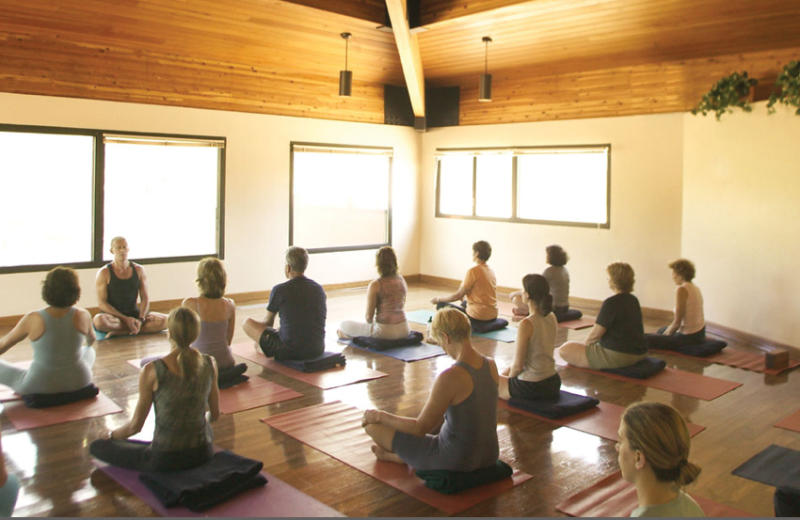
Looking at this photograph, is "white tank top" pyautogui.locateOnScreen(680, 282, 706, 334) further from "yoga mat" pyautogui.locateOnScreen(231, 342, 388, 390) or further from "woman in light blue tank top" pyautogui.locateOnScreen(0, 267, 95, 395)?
"woman in light blue tank top" pyautogui.locateOnScreen(0, 267, 95, 395)

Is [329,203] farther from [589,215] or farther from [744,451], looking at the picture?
[744,451]

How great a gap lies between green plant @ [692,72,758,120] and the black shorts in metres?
3.62

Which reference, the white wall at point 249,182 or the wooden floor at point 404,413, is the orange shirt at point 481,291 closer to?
the wooden floor at point 404,413

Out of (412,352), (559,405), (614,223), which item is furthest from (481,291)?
(559,405)

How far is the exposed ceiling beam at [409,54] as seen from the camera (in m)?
7.60

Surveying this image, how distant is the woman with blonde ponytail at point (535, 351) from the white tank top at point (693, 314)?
2093 millimetres

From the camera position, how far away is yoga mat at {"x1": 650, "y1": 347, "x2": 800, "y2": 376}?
216 inches

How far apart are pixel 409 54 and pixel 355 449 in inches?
232

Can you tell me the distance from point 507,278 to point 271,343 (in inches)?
180

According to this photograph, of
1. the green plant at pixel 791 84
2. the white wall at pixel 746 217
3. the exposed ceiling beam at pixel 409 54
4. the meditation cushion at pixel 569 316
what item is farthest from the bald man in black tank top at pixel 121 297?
the green plant at pixel 791 84

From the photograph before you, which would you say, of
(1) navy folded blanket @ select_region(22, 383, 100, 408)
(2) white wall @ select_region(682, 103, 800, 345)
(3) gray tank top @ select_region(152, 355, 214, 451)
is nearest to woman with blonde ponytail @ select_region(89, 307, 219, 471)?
(3) gray tank top @ select_region(152, 355, 214, 451)

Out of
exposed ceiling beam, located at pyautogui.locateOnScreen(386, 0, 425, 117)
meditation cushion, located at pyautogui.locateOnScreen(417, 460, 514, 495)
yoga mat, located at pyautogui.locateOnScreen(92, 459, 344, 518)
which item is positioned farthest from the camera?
exposed ceiling beam, located at pyautogui.locateOnScreen(386, 0, 425, 117)

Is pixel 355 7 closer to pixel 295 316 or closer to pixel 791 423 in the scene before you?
pixel 295 316

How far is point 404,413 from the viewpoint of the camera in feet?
14.2
